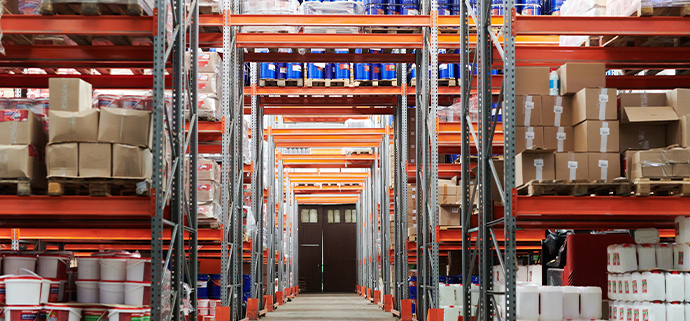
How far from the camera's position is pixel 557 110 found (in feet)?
24.6

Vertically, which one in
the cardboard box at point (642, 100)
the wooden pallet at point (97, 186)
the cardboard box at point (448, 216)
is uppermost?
the cardboard box at point (642, 100)

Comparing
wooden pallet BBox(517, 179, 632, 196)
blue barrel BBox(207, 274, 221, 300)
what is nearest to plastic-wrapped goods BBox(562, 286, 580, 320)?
wooden pallet BBox(517, 179, 632, 196)

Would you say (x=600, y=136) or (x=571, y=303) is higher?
(x=600, y=136)

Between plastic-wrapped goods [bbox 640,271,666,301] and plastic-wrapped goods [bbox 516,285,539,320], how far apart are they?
944 mm

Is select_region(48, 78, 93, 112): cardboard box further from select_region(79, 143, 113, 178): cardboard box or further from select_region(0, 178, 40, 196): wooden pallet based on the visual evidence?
select_region(0, 178, 40, 196): wooden pallet

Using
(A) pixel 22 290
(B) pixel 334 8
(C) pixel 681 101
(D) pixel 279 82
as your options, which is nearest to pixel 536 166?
(C) pixel 681 101

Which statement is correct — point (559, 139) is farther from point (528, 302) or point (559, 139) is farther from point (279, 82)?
point (279, 82)

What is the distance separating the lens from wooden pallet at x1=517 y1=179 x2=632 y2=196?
7164 millimetres

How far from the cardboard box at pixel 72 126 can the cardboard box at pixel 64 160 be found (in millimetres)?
67

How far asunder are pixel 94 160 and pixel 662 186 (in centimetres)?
487

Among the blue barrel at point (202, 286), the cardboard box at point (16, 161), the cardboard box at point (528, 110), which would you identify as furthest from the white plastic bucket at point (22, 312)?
the blue barrel at point (202, 286)

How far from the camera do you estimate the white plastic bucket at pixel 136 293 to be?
696 cm

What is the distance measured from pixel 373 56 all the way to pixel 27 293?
789cm

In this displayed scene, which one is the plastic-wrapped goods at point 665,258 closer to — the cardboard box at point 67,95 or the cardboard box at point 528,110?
the cardboard box at point 528,110
